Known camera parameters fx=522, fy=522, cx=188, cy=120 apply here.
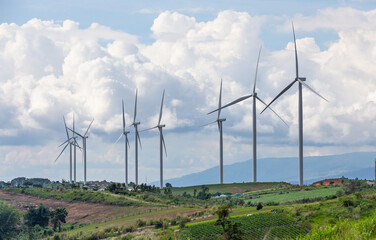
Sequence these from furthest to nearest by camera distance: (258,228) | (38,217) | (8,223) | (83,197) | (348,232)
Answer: (83,197) → (38,217) → (8,223) → (258,228) → (348,232)

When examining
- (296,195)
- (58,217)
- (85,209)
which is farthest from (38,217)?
(296,195)

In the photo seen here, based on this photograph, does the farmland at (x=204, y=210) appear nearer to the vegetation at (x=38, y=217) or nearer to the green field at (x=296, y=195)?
the green field at (x=296, y=195)

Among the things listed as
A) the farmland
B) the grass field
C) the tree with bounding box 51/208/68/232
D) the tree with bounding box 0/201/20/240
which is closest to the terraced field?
the farmland

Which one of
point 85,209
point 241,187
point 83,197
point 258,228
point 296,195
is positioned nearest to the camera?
point 258,228

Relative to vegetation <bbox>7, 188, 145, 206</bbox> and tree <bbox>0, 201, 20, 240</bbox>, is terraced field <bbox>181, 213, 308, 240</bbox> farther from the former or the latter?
tree <bbox>0, 201, 20, 240</bbox>

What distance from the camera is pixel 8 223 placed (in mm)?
142750

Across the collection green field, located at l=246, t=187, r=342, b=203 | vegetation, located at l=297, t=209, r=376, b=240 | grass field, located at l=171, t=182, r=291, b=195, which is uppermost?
grass field, located at l=171, t=182, r=291, b=195

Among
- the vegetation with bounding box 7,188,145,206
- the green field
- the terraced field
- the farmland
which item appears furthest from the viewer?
the vegetation with bounding box 7,188,145,206

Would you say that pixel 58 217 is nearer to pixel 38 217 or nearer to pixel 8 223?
pixel 38 217

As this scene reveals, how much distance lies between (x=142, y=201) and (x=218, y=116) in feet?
127

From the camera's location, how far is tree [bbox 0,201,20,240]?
139425 mm

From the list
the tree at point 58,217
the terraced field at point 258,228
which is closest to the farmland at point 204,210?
the terraced field at point 258,228

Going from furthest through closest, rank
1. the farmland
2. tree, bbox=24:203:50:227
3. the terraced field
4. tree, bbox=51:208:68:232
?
tree, bbox=24:203:50:227 → tree, bbox=51:208:68:232 → the farmland → the terraced field

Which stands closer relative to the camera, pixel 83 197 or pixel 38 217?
pixel 38 217
